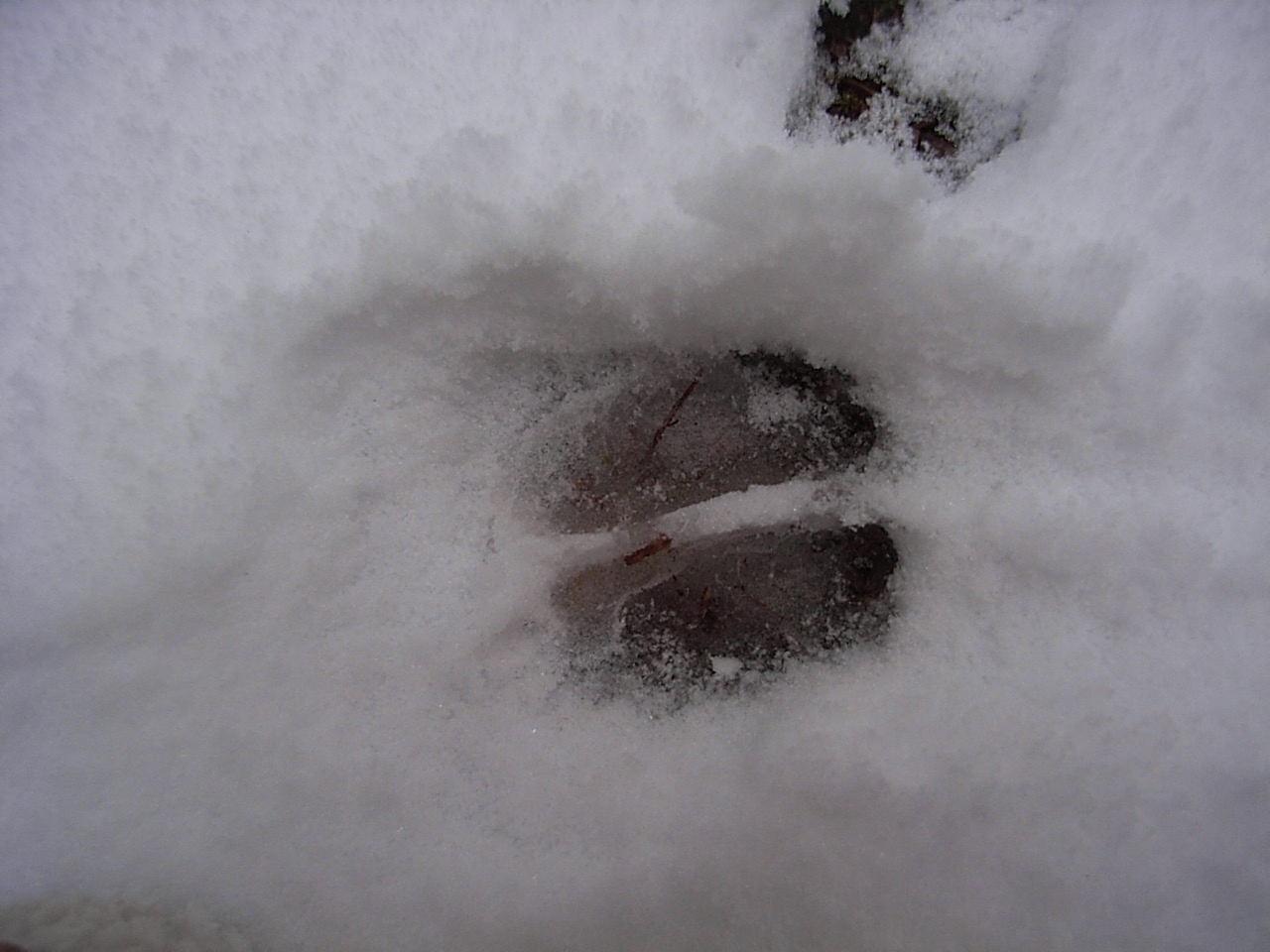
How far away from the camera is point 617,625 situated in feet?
3.94

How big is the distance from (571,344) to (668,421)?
23 centimetres

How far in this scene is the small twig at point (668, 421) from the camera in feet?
3.95

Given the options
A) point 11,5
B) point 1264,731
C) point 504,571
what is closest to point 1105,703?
point 1264,731

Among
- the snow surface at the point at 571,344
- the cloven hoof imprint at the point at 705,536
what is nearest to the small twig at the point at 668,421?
the cloven hoof imprint at the point at 705,536

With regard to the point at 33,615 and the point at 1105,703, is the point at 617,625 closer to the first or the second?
the point at 1105,703

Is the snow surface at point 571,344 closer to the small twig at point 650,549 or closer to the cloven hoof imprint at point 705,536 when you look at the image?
the cloven hoof imprint at point 705,536

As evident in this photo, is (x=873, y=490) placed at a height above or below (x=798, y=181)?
below

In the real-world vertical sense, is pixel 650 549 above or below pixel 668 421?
below

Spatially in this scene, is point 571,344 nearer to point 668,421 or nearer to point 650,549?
point 668,421

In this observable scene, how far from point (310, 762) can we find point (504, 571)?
47 centimetres

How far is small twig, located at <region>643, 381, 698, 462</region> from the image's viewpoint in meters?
1.20

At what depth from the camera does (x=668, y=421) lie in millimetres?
1210

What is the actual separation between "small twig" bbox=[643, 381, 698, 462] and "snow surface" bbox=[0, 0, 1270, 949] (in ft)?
0.41

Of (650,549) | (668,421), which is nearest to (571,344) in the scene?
(668,421)
